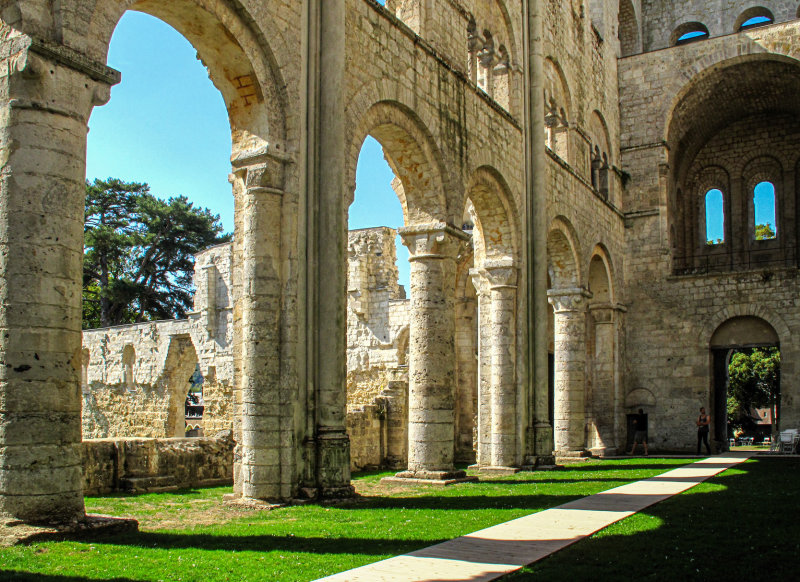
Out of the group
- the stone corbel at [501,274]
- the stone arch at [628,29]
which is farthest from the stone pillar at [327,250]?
the stone arch at [628,29]

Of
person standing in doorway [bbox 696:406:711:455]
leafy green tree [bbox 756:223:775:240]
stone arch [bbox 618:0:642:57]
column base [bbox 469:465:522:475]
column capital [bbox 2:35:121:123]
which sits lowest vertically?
column base [bbox 469:465:522:475]

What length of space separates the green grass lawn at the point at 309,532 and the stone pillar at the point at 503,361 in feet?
8.98

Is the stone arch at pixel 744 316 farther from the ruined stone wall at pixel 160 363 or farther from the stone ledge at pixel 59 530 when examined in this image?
the stone ledge at pixel 59 530

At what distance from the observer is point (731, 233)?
26531 millimetres

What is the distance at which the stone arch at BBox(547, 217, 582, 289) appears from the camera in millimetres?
19250

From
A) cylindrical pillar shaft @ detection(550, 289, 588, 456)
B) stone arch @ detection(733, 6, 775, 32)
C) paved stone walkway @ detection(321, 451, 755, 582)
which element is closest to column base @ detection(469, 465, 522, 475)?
paved stone walkway @ detection(321, 451, 755, 582)

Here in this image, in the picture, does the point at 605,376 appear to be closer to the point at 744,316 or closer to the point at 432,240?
the point at 744,316

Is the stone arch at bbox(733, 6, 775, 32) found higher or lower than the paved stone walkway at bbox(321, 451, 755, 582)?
higher

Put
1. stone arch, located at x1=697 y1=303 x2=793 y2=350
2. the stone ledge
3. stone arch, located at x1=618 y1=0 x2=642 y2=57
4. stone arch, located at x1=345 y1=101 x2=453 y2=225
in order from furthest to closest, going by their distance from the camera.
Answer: stone arch, located at x1=618 y1=0 x2=642 y2=57
stone arch, located at x1=697 y1=303 x2=793 y2=350
stone arch, located at x1=345 y1=101 x2=453 y2=225
the stone ledge

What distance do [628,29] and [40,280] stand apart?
84.3ft

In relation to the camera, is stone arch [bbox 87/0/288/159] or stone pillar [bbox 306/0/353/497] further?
stone pillar [bbox 306/0/353/497]

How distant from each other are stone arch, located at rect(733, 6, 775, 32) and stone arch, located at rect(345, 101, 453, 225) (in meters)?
19.0

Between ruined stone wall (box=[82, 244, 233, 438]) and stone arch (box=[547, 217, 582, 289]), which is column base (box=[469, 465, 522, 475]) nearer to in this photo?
stone arch (box=[547, 217, 582, 289])

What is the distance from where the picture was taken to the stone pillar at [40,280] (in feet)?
19.7
